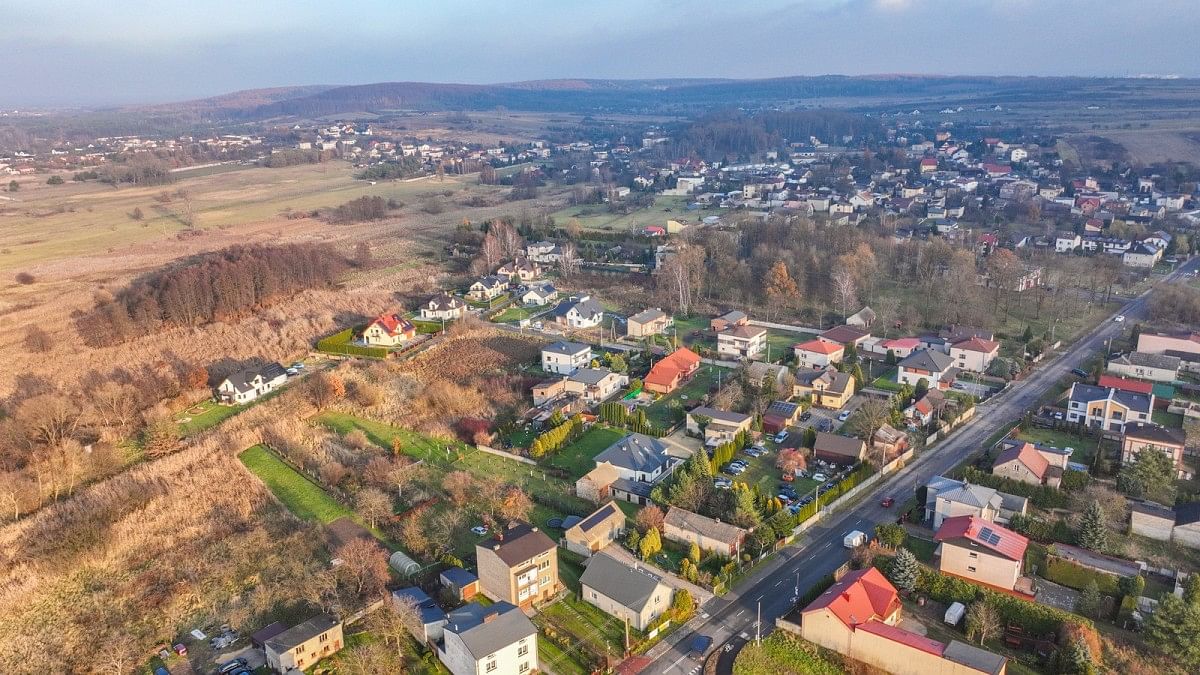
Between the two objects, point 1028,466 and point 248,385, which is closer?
point 1028,466

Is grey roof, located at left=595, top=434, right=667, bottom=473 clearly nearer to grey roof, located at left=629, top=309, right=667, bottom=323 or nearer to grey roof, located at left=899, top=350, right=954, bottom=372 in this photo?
grey roof, located at left=899, top=350, right=954, bottom=372

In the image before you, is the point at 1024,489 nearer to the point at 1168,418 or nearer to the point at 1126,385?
the point at 1168,418

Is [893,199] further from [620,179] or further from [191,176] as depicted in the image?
[191,176]

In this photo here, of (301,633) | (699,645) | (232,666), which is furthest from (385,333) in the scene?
(699,645)

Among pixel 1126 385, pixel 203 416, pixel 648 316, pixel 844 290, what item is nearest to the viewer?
pixel 1126 385

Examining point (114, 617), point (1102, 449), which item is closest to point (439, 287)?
point (114, 617)
